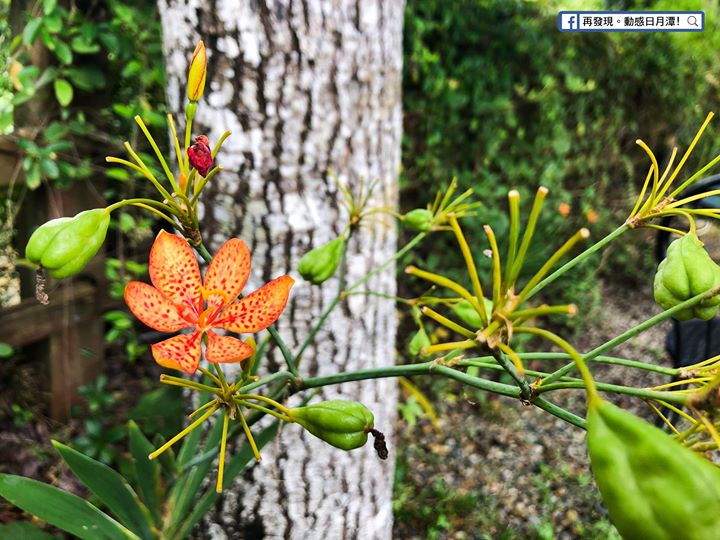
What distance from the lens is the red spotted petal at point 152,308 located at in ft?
1.22

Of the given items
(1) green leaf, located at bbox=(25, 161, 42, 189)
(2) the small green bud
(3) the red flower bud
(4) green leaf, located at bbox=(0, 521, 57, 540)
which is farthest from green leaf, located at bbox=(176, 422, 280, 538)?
(1) green leaf, located at bbox=(25, 161, 42, 189)

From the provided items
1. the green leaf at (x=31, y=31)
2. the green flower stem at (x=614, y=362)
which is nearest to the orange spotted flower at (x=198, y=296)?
the green flower stem at (x=614, y=362)

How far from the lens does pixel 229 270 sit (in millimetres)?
391

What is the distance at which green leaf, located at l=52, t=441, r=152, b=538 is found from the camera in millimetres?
619

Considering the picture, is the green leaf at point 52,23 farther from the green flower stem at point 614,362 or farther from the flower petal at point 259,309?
the green flower stem at point 614,362

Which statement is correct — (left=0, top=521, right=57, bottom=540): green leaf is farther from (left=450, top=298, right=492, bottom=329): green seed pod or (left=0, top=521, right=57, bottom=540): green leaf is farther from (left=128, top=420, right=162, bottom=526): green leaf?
(left=450, top=298, right=492, bottom=329): green seed pod

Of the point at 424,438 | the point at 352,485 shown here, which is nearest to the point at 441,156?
the point at 424,438

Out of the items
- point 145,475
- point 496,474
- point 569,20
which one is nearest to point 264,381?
point 145,475

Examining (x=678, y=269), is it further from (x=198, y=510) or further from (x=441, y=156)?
(x=441, y=156)

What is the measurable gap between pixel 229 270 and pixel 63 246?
0.10 metres

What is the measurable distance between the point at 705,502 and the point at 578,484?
67.1 inches

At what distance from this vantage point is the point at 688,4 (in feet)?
7.87

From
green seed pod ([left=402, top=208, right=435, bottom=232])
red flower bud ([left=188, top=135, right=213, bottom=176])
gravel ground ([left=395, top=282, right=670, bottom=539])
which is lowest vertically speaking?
gravel ground ([left=395, top=282, right=670, bottom=539])

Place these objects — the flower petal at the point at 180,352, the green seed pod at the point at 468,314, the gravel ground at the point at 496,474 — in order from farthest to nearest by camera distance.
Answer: the gravel ground at the point at 496,474, the green seed pod at the point at 468,314, the flower petal at the point at 180,352
